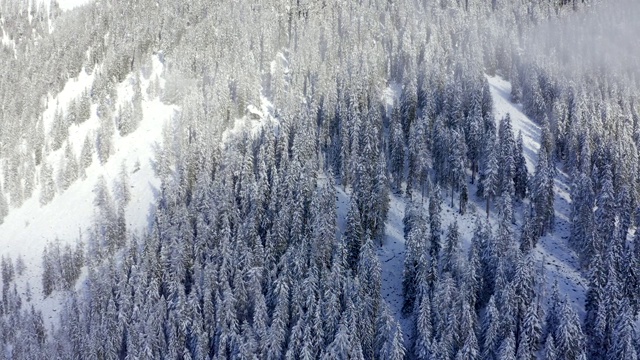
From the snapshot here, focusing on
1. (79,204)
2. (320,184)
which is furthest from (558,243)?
(79,204)

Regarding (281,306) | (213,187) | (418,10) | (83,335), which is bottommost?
(83,335)

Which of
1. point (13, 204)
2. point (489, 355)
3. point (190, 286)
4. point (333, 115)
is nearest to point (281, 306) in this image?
point (190, 286)

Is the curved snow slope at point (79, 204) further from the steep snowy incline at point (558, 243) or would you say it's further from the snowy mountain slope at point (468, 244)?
the steep snowy incline at point (558, 243)

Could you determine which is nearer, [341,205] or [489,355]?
[489,355]

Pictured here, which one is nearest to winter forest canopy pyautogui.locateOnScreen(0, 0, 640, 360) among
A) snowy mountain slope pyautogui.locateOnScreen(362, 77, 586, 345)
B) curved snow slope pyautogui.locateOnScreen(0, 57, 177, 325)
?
snowy mountain slope pyautogui.locateOnScreen(362, 77, 586, 345)

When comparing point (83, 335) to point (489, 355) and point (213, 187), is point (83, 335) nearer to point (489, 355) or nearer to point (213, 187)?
point (213, 187)

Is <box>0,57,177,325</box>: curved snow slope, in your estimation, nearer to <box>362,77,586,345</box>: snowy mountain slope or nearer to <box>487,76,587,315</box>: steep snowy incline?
<box>362,77,586,345</box>: snowy mountain slope
